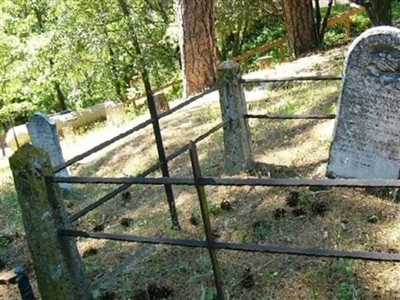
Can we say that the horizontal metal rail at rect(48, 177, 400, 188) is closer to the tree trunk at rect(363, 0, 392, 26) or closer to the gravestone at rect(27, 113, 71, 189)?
the gravestone at rect(27, 113, 71, 189)

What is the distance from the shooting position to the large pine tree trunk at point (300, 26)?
11688 mm

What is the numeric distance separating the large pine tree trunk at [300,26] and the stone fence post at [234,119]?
21.7 feet

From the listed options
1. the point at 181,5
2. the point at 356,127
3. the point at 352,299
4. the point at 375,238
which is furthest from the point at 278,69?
the point at 352,299

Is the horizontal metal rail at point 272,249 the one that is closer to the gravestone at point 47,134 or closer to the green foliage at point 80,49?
the gravestone at point 47,134

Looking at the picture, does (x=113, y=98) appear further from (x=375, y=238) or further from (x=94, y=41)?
(x=375, y=238)

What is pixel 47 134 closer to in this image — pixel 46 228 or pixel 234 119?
pixel 234 119

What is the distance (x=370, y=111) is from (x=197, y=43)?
19.7 feet

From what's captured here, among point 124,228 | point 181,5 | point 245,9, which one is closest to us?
point 124,228

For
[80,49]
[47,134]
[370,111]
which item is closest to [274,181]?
[370,111]

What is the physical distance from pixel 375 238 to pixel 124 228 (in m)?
2.50

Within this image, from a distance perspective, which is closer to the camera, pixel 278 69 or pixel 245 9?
pixel 278 69

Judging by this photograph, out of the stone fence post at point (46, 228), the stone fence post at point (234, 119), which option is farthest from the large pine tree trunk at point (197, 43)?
the stone fence post at point (46, 228)

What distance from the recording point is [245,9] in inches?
668

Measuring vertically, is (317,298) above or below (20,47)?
below
